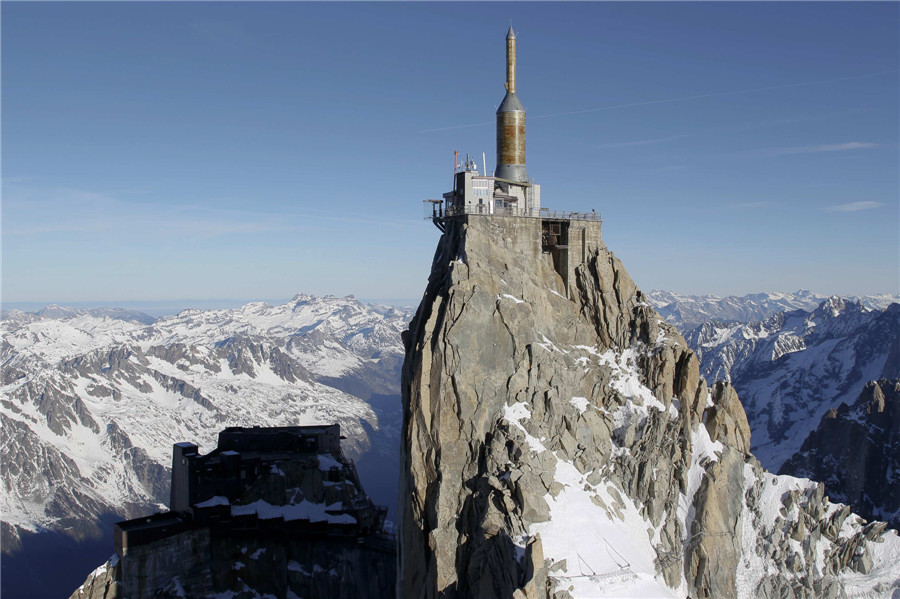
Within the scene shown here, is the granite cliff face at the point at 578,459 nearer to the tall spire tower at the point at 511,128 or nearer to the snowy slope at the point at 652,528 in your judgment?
the snowy slope at the point at 652,528

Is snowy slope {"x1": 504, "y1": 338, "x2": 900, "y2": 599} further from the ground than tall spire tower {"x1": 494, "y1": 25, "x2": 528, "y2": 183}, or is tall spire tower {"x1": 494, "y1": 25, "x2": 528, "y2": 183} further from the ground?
tall spire tower {"x1": 494, "y1": 25, "x2": 528, "y2": 183}

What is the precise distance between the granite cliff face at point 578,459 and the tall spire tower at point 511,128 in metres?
9.69

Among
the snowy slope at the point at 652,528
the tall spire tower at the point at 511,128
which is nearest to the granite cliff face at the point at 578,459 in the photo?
the snowy slope at the point at 652,528

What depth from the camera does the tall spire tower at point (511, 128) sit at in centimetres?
11294

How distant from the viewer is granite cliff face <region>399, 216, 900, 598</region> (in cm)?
8831

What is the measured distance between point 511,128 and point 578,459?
4618 cm

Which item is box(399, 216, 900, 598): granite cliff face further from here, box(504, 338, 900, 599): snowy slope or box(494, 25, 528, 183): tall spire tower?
box(494, 25, 528, 183): tall spire tower

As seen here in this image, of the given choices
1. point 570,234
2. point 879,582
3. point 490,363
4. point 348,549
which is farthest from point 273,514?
point 879,582

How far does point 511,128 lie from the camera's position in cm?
11344

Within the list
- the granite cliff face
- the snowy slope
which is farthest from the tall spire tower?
the snowy slope

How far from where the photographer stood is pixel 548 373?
9862 cm

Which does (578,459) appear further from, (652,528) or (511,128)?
(511,128)

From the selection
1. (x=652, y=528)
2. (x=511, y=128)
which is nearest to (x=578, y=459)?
(x=652, y=528)

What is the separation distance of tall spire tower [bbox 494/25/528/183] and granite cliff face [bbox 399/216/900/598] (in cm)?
969
